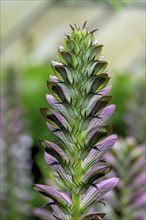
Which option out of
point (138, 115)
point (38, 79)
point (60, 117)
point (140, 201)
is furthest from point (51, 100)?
point (38, 79)

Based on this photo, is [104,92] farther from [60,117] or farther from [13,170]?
[13,170]

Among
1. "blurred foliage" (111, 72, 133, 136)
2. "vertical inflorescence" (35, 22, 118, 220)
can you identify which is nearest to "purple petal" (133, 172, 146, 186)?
"vertical inflorescence" (35, 22, 118, 220)

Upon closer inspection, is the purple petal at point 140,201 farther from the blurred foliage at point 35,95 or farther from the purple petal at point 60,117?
the blurred foliage at point 35,95

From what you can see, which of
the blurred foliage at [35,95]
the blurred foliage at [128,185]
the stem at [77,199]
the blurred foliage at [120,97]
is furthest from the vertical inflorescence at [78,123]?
the blurred foliage at [120,97]

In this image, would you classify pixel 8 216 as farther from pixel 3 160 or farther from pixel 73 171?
pixel 73 171

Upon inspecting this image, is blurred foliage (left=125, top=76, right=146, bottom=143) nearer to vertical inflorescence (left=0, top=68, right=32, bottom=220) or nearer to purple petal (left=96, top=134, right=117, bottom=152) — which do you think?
vertical inflorescence (left=0, top=68, right=32, bottom=220)

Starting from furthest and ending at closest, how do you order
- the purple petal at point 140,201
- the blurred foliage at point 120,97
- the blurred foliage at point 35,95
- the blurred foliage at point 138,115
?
the blurred foliage at point 35,95
the blurred foliage at point 120,97
the blurred foliage at point 138,115
the purple petal at point 140,201

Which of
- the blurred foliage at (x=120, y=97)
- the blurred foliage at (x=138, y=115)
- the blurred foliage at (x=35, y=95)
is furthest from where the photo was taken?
the blurred foliage at (x=35, y=95)
